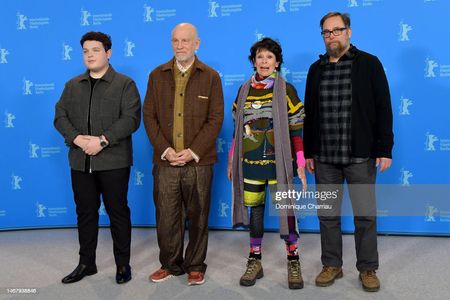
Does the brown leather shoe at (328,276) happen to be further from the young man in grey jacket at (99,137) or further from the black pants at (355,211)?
the young man in grey jacket at (99,137)

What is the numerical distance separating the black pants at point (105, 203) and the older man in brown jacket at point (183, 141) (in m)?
0.20

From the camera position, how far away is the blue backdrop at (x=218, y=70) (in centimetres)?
327

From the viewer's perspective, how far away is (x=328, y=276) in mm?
2438

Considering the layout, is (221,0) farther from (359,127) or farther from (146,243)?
(146,243)

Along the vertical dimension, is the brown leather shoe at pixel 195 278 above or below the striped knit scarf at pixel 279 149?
below

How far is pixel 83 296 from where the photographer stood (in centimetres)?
234

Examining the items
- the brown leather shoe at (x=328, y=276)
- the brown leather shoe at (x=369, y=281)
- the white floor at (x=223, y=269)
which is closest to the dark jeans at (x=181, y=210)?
the white floor at (x=223, y=269)

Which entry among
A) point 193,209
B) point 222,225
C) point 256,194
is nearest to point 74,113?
point 193,209

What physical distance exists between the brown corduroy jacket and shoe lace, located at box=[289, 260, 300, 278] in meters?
0.76

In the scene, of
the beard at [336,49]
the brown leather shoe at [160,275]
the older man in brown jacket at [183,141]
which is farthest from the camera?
the brown leather shoe at [160,275]

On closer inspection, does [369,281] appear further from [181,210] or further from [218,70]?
[218,70]

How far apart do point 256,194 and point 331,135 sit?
532mm

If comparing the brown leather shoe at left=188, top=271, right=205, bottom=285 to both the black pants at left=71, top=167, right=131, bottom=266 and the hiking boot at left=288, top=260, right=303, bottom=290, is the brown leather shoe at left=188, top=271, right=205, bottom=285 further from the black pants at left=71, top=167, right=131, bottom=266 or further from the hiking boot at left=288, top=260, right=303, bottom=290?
the hiking boot at left=288, top=260, right=303, bottom=290

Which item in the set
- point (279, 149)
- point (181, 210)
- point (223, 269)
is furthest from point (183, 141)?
point (223, 269)
